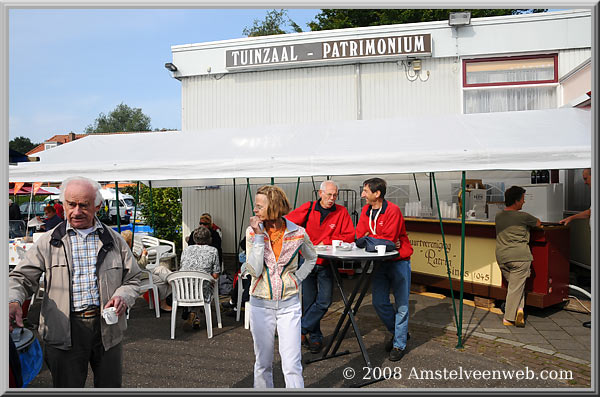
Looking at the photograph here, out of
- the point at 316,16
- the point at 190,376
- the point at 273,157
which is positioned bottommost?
the point at 190,376

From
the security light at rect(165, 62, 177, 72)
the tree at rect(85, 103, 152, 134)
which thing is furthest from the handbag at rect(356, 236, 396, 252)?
the tree at rect(85, 103, 152, 134)

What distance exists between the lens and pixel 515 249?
5383 mm

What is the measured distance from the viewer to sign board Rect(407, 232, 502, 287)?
20.5ft

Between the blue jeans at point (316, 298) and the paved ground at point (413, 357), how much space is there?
266mm

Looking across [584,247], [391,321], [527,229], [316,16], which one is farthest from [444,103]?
[316,16]

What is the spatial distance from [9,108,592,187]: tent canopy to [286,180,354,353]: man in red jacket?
57 cm

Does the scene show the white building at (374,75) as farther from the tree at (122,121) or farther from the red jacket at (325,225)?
the tree at (122,121)

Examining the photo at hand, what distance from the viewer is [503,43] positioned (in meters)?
9.15

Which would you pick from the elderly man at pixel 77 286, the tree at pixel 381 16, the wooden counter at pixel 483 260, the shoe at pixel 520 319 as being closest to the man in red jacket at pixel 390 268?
the shoe at pixel 520 319

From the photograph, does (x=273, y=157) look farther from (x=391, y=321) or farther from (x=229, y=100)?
(x=229, y=100)

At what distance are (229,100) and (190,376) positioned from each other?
752 centimetres

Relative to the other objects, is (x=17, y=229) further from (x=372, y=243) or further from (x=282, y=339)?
(x=282, y=339)

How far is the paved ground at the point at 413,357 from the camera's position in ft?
12.9

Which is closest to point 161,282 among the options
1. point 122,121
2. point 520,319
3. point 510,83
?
point 520,319
